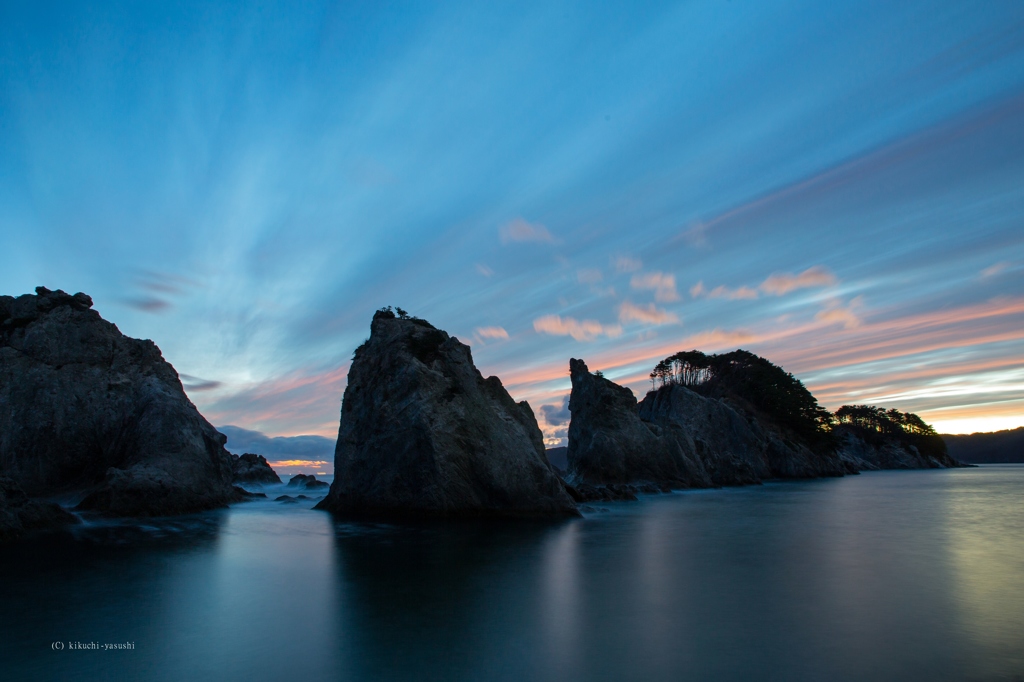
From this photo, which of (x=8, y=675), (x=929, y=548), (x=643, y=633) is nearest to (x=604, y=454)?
(x=929, y=548)

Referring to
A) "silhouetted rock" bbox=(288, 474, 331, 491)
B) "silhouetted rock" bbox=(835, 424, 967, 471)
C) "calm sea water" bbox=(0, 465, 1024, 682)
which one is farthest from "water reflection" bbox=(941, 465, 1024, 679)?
"silhouetted rock" bbox=(835, 424, 967, 471)

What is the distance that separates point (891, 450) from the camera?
126m

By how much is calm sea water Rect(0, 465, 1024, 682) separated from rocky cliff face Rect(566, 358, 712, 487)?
2829 centimetres

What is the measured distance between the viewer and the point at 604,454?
47.2m

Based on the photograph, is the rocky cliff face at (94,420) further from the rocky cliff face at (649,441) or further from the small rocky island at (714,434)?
the rocky cliff face at (649,441)

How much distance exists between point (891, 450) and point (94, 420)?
150 meters

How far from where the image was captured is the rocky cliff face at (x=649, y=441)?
47.9 meters

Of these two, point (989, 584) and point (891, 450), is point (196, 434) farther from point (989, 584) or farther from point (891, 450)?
point (891, 450)

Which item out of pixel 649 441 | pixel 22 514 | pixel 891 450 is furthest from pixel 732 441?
pixel 891 450

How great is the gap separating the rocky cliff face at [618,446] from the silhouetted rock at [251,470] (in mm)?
39857

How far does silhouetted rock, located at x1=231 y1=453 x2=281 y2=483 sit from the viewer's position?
211ft

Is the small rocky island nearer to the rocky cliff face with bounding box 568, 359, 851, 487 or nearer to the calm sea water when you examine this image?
the rocky cliff face with bounding box 568, 359, 851, 487

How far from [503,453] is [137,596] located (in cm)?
1607

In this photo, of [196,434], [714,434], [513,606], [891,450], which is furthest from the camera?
[891,450]
